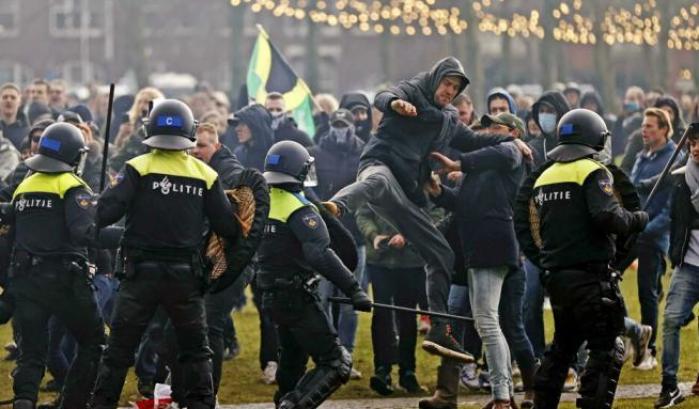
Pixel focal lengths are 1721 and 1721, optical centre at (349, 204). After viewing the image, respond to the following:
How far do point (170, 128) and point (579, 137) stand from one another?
237cm

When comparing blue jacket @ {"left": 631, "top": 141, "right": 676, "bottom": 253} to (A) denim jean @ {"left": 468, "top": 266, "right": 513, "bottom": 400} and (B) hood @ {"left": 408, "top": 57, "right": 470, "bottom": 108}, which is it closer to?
(A) denim jean @ {"left": 468, "top": 266, "right": 513, "bottom": 400}

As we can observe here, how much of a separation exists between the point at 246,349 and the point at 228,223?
5.79 meters

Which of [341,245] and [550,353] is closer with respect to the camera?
[550,353]

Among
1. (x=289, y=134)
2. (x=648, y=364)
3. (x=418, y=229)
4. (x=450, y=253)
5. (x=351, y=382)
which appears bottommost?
(x=351, y=382)

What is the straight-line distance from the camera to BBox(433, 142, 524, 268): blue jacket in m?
11.5

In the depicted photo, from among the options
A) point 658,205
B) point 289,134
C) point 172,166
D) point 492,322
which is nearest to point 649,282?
point 658,205

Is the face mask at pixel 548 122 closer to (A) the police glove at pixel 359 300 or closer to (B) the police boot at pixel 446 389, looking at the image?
(B) the police boot at pixel 446 389

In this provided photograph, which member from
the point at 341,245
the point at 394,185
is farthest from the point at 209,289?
the point at 394,185

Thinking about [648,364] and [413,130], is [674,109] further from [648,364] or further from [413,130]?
[413,130]

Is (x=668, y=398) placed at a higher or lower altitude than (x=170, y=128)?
lower

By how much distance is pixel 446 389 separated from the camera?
1148 centimetres

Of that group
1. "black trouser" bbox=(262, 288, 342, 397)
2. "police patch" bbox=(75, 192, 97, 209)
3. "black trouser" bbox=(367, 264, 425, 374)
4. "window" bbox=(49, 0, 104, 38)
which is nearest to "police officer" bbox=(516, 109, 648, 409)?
"black trouser" bbox=(262, 288, 342, 397)

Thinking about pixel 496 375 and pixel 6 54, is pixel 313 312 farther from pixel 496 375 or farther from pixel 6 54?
pixel 6 54

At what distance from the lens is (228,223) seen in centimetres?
994
